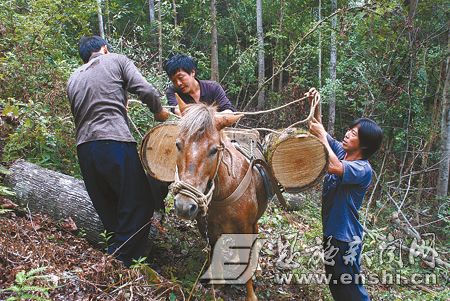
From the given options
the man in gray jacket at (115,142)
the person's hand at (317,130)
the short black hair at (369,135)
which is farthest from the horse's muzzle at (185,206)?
the short black hair at (369,135)

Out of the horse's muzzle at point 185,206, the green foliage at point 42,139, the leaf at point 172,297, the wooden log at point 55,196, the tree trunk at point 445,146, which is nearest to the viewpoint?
the horse's muzzle at point 185,206

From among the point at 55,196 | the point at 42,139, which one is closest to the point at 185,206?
the point at 55,196

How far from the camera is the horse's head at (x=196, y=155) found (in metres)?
2.71

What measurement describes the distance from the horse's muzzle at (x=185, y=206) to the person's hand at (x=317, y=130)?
1.52 meters

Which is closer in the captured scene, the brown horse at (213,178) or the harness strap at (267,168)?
the brown horse at (213,178)

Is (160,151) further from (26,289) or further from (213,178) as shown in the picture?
(26,289)

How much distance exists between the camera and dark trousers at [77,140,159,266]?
3510 millimetres

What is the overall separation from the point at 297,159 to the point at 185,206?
50.3 inches

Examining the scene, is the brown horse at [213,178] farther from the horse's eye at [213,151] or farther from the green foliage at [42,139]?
the green foliage at [42,139]

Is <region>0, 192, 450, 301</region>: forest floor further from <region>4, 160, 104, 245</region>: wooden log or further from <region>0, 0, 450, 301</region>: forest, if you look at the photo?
<region>4, 160, 104, 245</region>: wooden log

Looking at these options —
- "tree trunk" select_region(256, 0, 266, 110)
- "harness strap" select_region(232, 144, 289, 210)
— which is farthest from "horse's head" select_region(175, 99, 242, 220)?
"tree trunk" select_region(256, 0, 266, 110)

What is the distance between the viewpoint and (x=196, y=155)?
2832 mm

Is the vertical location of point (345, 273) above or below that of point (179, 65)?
below

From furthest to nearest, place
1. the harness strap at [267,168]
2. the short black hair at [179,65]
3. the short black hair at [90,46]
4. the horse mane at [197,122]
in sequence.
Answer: the short black hair at [179,65] < the short black hair at [90,46] < the harness strap at [267,168] < the horse mane at [197,122]
